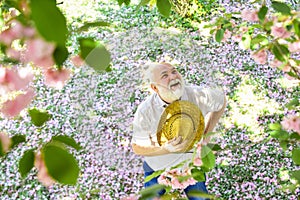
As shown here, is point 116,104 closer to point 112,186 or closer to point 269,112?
point 112,186

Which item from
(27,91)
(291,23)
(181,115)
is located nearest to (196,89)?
(181,115)

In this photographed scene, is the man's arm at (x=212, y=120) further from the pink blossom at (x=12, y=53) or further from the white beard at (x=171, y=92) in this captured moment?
the pink blossom at (x=12, y=53)

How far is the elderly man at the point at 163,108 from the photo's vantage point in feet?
3.86

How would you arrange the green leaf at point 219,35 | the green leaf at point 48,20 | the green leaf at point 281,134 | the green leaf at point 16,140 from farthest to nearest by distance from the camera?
1. the green leaf at point 219,35
2. the green leaf at point 281,134
3. the green leaf at point 16,140
4. the green leaf at point 48,20

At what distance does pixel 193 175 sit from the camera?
1.04m

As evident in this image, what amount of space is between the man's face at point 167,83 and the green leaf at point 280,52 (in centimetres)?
24

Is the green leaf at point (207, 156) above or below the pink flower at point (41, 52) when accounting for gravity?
below

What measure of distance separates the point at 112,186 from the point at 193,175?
2122mm

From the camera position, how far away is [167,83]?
1.22m

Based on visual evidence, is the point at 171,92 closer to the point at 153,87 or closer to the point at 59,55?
the point at 153,87

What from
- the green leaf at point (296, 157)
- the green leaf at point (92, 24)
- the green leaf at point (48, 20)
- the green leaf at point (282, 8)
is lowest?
the green leaf at point (296, 157)

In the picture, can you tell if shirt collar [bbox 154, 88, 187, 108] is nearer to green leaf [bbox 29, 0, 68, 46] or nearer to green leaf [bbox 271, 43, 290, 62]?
green leaf [bbox 271, 43, 290, 62]

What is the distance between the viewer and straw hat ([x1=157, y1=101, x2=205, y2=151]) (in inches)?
46.7

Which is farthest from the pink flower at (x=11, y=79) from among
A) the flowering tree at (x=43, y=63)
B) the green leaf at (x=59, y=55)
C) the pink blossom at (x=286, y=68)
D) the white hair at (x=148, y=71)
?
the pink blossom at (x=286, y=68)
